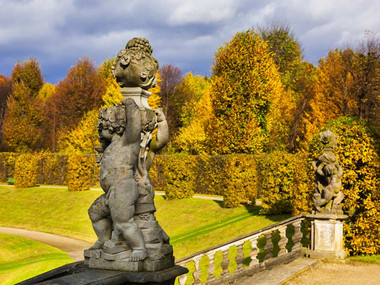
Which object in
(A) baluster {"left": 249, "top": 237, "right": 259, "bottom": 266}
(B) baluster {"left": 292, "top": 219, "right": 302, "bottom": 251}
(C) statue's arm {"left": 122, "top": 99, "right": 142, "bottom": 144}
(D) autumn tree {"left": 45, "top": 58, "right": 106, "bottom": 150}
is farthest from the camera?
(D) autumn tree {"left": 45, "top": 58, "right": 106, "bottom": 150}

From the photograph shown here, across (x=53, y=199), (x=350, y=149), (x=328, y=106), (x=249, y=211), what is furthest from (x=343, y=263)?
(x=328, y=106)

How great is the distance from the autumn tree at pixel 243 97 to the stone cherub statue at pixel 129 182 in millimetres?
25164

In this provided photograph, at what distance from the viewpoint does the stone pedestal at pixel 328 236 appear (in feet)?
34.7

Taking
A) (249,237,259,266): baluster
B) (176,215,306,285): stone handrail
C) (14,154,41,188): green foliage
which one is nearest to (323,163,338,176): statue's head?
(176,215,306,285): stone handrail

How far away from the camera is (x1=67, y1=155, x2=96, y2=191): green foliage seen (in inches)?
1187

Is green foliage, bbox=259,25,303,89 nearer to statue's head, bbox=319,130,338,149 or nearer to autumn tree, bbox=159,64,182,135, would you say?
autumn tree, bbox=159,64,182,135

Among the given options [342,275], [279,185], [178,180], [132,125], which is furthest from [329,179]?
[178,180]

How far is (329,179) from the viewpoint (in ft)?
35.5

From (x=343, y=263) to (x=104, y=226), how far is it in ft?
26.7

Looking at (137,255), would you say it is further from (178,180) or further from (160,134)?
(178,180)

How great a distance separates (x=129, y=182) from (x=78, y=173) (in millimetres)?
27327

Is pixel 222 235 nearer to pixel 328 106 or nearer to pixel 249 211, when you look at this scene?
pixel 249 211

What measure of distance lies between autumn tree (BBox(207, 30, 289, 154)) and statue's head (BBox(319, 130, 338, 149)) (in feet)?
60.4

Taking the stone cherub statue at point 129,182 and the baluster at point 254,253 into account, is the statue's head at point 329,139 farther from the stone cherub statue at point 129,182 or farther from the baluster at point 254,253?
the stone cherub statue at point 129,182
